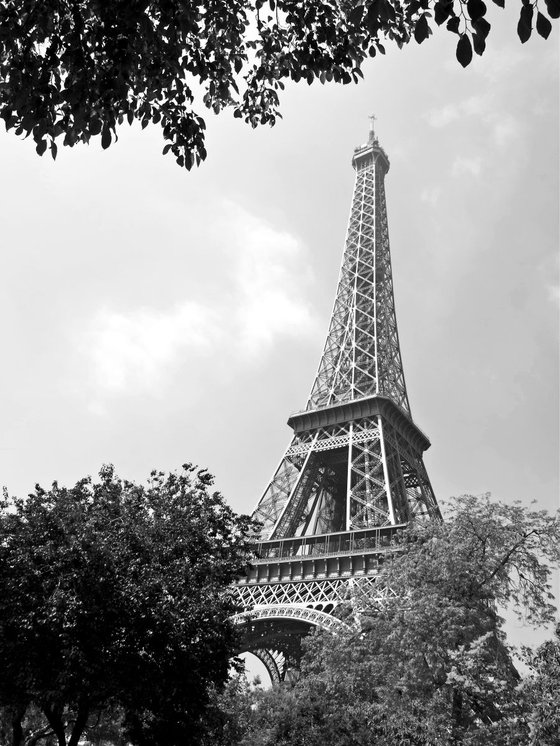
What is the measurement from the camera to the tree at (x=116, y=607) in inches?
587

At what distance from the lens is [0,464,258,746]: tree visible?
14.9 metres

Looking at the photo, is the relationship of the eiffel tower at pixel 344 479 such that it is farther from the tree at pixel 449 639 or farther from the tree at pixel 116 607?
the tree at pixel 116 607

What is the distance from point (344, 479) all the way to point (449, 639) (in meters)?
35.8

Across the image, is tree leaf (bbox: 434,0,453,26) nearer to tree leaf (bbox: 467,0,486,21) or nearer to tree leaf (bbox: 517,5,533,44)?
tree leaf (bbox: 467,0,486,21)

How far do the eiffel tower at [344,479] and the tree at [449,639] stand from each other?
7.17 m

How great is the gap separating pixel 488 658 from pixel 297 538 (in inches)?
977

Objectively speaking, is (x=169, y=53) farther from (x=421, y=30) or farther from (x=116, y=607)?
(x=116, y=607)

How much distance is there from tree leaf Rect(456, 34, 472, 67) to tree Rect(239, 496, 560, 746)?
1528 centimetres

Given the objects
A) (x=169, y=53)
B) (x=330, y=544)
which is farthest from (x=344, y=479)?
(x=169, y=53)

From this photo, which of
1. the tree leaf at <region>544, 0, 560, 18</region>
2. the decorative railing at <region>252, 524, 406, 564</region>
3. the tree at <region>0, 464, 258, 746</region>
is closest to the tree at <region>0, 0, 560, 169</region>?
the tree leaf at <region>544, 0, 560, 18</region>

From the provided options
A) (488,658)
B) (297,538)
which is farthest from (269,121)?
(297,538)

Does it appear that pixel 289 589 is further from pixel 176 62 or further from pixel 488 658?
pixel 176 62

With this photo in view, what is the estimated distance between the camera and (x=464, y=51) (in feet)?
16.0

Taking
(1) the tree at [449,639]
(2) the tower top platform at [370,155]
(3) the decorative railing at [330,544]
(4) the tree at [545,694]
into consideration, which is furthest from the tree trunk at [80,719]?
(2) the tower top platform at [370,155]
